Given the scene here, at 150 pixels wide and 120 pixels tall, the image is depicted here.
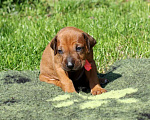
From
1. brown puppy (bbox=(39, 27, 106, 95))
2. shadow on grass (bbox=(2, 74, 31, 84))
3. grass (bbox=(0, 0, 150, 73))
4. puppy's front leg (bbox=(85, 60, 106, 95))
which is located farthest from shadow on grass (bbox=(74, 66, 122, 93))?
shadow on grass (bbox=(2, 74, 31, 84))

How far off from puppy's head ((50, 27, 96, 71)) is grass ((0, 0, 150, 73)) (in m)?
1.53

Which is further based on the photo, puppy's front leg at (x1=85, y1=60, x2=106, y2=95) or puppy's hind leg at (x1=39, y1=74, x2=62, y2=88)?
puppy's hind leg at (x1=39, y1=74, x2=62, y2=88)

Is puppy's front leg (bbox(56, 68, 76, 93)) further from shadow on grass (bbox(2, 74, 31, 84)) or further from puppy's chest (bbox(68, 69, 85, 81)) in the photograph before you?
shadow on grass (bbox(2, 74, 31, 84))

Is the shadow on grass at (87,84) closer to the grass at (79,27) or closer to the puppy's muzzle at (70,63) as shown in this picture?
the grass at (79,27)

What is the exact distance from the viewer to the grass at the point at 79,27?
569cm

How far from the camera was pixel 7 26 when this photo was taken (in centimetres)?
735

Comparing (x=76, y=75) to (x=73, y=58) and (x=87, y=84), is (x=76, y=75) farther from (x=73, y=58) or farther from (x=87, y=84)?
(x=73, y=58)

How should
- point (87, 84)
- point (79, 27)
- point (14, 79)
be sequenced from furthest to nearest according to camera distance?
1. point (79, 27)
2. point (14, 79)
3. point (87, 84)

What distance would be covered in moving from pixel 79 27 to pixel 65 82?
274cm

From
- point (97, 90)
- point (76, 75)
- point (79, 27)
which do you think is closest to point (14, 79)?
point (76, 75)

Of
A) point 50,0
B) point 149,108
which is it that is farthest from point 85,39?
point 50,0

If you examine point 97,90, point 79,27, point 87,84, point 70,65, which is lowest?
point 87,84

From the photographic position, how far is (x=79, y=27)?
21.9ft

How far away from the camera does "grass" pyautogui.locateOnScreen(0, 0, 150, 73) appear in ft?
18.7
